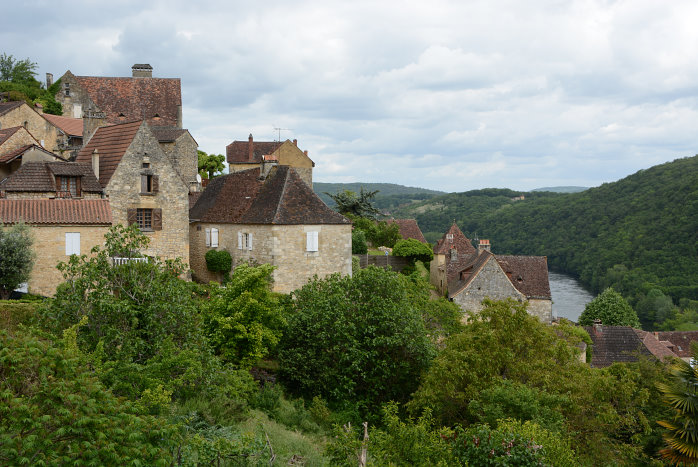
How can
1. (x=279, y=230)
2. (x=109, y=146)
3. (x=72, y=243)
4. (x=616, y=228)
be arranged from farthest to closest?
(x=616, y=228) → (x=279, y=230) → (x=109, y=146) → (x=72, y=243)

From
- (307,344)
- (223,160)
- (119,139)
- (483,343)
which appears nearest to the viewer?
(483,343)

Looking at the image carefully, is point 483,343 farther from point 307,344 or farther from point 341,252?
point 341,252

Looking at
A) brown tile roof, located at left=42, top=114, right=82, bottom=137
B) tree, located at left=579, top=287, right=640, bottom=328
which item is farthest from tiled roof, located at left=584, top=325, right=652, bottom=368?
brown tile roof, located at left=42, top=114, right=82, bottom=137

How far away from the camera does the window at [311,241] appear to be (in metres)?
31.4

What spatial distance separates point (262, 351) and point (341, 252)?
482 inches

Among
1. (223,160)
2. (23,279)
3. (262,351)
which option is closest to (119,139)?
(23,279)

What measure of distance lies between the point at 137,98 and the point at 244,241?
79.7 ft

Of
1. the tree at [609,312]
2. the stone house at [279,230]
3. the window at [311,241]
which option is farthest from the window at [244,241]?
the tree at [609,312]

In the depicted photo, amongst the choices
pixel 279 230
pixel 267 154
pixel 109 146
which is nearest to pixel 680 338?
pixel 267 154

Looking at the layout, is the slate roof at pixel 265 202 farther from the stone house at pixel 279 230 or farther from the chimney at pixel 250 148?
the chimney at pixel 250 148

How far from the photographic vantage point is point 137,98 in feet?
163

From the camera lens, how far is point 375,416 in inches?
826

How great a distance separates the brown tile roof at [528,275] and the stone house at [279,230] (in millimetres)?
16010

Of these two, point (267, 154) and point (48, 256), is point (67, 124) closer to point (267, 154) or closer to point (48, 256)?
point (267, 154)
